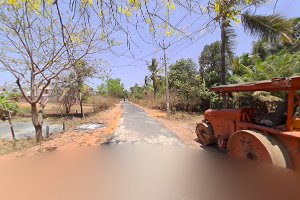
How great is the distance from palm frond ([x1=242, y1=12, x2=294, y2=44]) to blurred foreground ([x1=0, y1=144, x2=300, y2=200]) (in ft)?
24.8

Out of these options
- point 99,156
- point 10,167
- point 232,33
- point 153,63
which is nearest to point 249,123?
point 99,156

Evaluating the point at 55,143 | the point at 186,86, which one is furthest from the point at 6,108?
the point at 186,86

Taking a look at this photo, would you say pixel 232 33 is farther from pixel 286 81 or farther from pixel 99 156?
pixel 99 156

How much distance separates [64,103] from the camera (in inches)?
1153

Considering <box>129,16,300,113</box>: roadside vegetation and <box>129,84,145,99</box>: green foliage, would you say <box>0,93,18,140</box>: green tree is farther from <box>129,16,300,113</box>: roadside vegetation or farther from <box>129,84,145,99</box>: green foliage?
<box>129,84,145,99</box>: green foliage

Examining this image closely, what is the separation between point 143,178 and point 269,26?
32.6 feet

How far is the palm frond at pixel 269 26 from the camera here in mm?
11562

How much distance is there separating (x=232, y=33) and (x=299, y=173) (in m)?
10.5

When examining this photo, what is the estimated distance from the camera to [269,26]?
11.7 metres

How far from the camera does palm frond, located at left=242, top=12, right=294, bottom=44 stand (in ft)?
37.9

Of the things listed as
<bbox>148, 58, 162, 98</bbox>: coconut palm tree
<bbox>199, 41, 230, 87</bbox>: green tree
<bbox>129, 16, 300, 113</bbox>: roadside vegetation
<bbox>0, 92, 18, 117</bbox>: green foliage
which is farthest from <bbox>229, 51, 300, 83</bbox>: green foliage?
<bbox>148, 58, 162, 98</bbox>: coconut palm tree

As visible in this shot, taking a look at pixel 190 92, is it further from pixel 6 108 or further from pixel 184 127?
pixel 6 108

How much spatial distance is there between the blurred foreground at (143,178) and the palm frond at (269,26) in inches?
298

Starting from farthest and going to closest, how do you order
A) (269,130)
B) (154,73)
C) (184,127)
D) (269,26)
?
(154,73) < (184,127) < (269,26) < (269,130)
